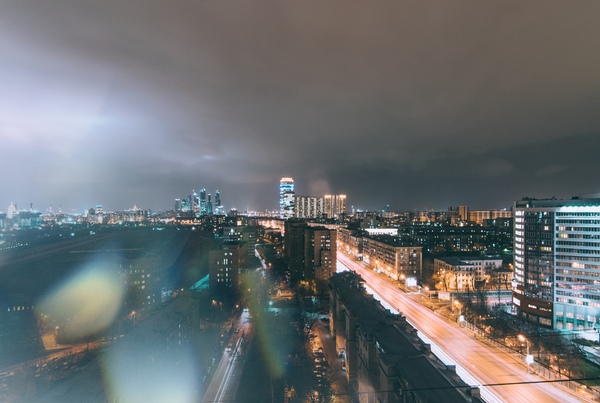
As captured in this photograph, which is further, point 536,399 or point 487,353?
point 487,353

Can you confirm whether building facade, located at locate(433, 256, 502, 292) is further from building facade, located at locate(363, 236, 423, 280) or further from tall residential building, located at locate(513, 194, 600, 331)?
tall residential building, located at locate(513, 194, 600, 331)

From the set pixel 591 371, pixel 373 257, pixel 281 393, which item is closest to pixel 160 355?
pixel 281 393

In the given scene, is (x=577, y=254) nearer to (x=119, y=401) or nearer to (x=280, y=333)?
(x=280, y=333)

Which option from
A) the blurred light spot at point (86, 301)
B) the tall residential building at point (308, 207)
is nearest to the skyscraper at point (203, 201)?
the tall residential building at point (308, 207)

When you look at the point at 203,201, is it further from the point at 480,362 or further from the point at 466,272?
the point at 480,362

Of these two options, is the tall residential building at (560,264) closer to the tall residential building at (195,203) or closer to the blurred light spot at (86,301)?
the blurred light spot at (86,301)

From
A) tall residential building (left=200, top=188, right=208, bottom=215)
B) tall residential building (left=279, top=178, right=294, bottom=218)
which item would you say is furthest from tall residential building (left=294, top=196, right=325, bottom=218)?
tall residential building (left=200, top=188, right=208, bottom=215)

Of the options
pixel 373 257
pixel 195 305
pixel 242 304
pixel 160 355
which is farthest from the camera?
pixel 373 257
